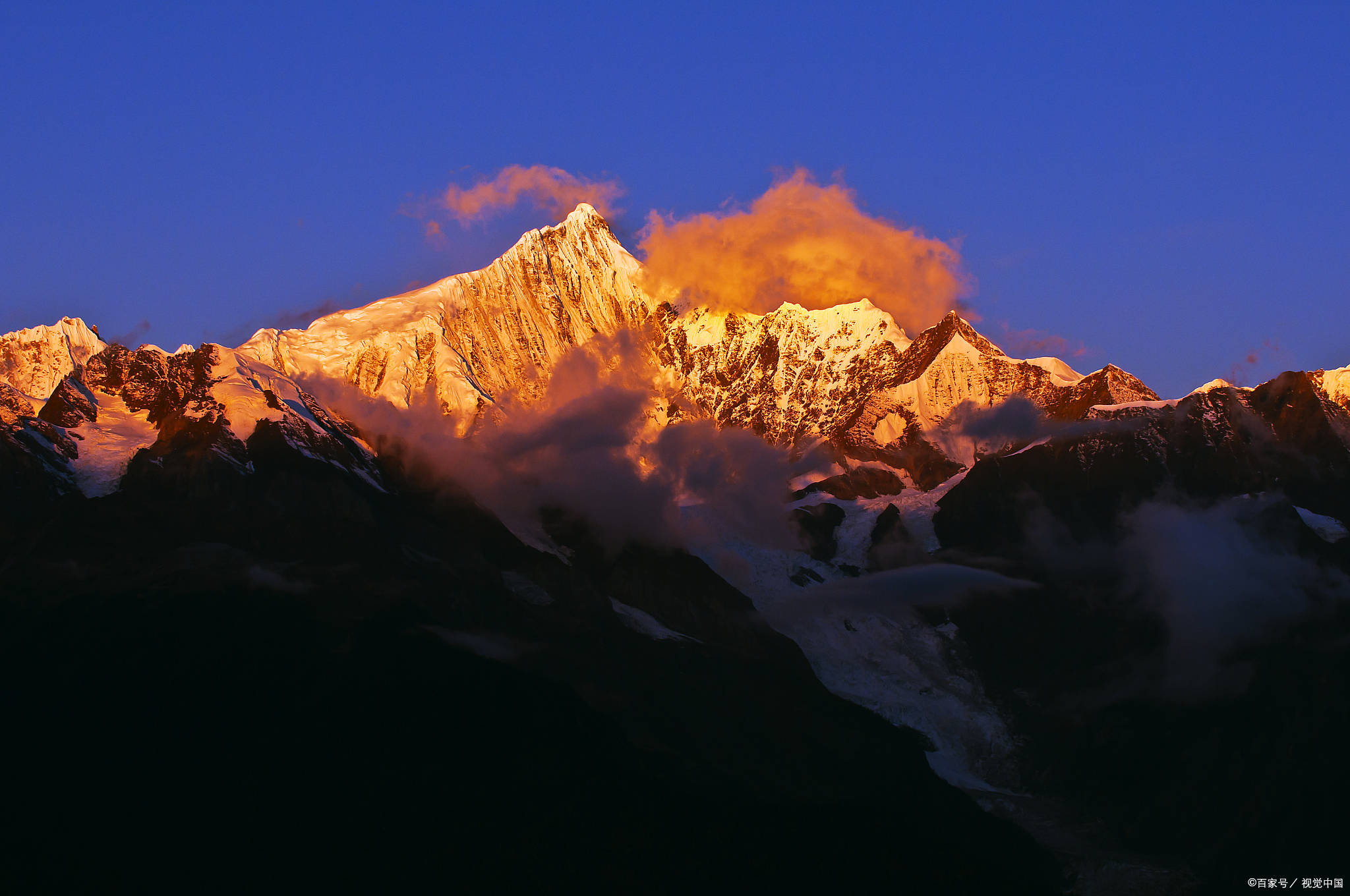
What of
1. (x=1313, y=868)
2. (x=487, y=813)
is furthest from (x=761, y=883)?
(x=1313, y=868)

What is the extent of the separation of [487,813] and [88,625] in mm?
40479

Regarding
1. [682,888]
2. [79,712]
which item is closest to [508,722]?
[682,888]

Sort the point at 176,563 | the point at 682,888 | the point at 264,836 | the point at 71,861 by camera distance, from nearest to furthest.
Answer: the point at 71,861, the point at 264,836, the point at 682,888, the point at 176,563

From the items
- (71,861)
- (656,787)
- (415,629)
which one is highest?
(415,629)

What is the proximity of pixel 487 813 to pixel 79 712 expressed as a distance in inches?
1322

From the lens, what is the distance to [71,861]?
14188 centimetres

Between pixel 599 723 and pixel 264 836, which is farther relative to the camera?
pixel 599 723

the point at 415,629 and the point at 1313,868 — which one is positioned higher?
the point at 415,629

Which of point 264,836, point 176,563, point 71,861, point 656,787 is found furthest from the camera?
point 176,563

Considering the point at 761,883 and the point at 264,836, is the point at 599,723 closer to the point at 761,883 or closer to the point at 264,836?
the point at 761,883

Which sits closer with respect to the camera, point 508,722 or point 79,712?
point 79,712

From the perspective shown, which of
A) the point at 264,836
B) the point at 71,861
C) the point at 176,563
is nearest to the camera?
the point at 71,861

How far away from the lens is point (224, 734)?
543 feet

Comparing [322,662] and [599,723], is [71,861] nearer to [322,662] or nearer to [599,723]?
[322,662]
